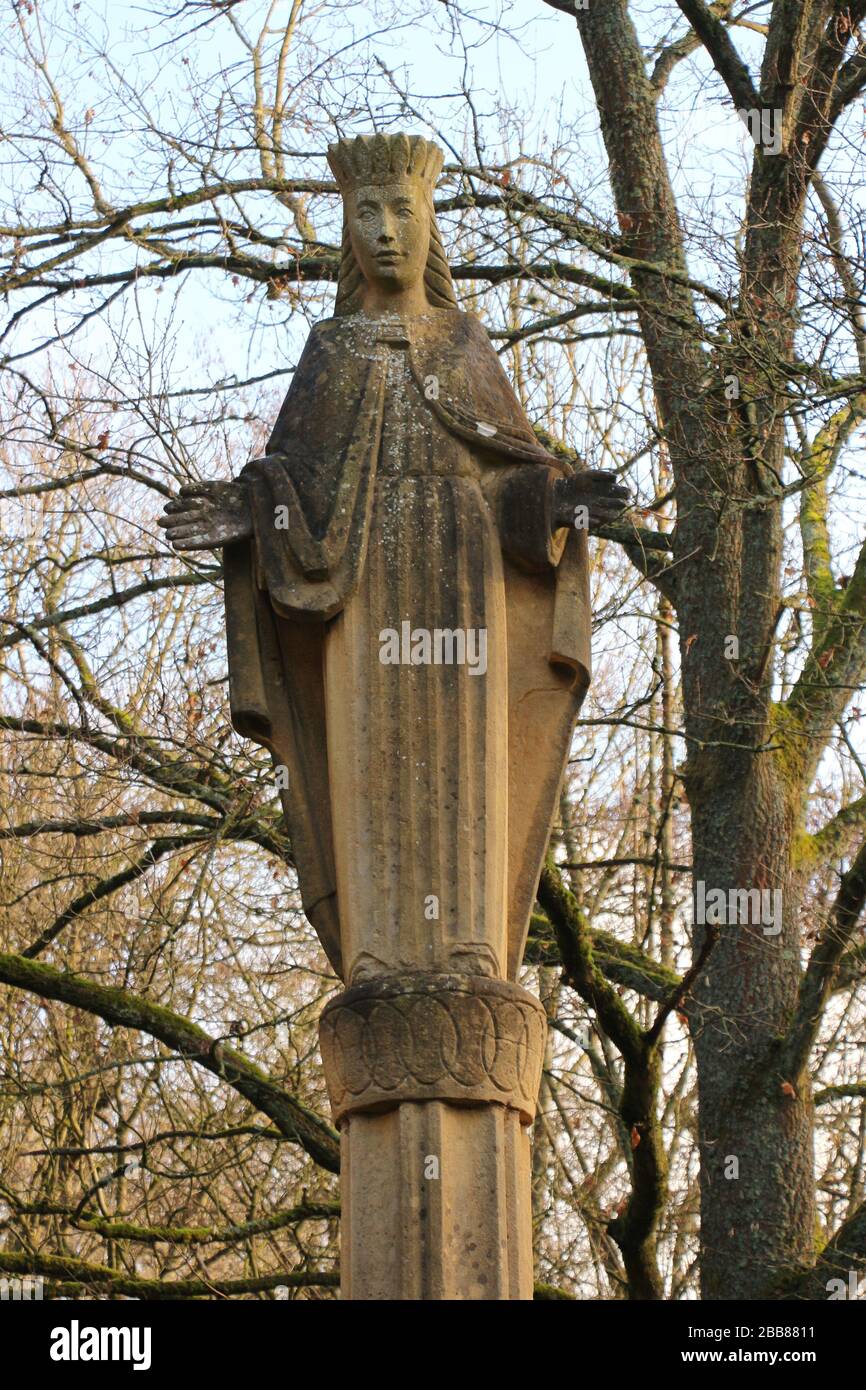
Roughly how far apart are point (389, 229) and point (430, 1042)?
2.53m

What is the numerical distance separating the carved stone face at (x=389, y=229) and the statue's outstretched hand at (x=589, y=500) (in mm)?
969

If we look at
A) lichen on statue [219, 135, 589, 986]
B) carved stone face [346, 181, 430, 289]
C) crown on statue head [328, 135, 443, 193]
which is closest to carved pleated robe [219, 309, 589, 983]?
lichen on statue [219, 135, 589, 986]

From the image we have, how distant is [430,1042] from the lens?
6.34 m

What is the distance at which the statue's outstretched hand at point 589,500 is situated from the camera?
679 centimetres

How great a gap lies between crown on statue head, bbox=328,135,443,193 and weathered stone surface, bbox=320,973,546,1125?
2485 mm

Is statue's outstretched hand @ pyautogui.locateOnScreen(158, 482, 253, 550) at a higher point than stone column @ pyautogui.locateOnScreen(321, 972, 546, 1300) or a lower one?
higher

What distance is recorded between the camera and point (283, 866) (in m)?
12.8

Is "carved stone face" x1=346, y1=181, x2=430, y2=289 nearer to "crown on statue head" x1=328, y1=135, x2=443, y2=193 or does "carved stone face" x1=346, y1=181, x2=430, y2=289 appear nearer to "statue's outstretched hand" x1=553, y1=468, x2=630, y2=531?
"crown on statue head" x1=328, y1=135, x2=443, y2=193

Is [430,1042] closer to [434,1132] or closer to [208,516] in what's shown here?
[434,1132]

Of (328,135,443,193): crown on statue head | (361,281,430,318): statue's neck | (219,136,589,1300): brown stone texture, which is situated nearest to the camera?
(219,136,589,1300): brown stone texture

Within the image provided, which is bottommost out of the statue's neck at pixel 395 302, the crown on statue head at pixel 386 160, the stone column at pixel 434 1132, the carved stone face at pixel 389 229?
the stone column at pixel 434 1132

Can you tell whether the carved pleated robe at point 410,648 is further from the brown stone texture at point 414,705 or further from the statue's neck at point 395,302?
the statue's neck at point 395,302

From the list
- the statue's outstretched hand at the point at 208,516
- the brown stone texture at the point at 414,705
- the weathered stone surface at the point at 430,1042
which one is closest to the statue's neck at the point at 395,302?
the brown stone texture at the point at 414,705

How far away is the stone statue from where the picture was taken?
6328mm
